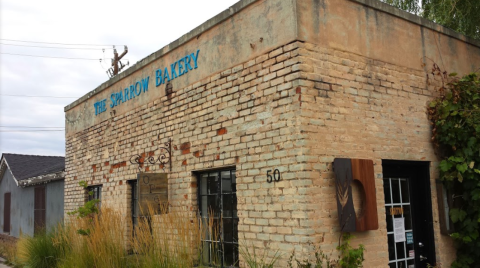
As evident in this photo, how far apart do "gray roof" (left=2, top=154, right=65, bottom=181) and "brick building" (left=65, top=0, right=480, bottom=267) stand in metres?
10.7

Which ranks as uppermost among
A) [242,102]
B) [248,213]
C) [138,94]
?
[138,94]

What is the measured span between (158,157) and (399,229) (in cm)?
389

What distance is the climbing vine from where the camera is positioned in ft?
19.3

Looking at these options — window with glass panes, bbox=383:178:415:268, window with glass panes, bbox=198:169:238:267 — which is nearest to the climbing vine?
window with glass panes, bbox=383:178:415:268

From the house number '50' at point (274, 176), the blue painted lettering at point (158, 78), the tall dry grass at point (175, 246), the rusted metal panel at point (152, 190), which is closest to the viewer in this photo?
the tall dry grass at point (175, 246)

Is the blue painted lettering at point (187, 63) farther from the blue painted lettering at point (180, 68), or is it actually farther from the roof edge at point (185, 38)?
the roof edge at point (185, 38)

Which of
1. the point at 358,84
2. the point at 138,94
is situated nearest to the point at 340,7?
the point at 358,84

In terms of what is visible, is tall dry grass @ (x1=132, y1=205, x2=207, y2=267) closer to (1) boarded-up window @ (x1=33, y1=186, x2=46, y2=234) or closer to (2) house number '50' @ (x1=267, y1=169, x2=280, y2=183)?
(2) house number '50' @ (x1=267, y1=169, x2=280, y2=183)

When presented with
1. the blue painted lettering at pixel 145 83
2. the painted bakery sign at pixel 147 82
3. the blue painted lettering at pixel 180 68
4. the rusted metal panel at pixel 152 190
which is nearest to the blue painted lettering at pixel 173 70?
the painted bakery sign at pixel 147 82

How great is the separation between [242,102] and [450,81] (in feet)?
10.9

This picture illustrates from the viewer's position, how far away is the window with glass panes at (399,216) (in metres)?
5.82

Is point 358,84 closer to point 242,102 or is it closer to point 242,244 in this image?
point 242,102

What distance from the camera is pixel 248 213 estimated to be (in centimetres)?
551

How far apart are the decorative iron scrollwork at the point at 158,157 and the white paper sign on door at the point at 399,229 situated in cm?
347
